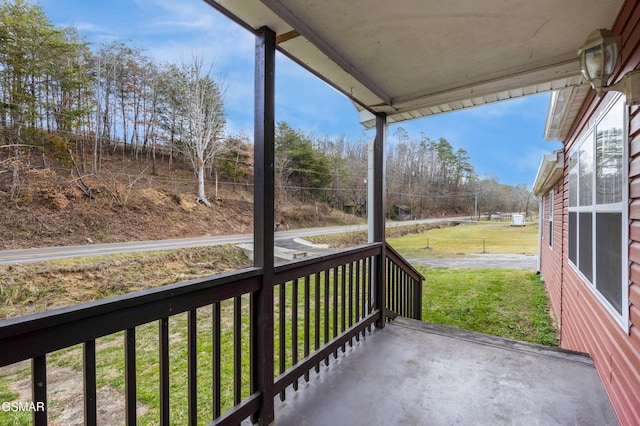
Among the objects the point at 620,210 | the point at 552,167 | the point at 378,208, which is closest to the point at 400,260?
the point at 378,208

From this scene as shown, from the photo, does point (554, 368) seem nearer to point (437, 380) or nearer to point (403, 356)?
point (437, 380)

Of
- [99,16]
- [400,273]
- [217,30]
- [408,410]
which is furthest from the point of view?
[400,273]

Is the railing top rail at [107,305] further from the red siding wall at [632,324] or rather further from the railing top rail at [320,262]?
the red siding wall at [632,324]

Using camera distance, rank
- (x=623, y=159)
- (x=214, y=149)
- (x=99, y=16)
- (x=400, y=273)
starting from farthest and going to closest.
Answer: (x=400, y=273) → (x=623, y=159) → (x=214, y=149) → (x=99, y=16)

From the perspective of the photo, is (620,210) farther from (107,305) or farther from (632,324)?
(107,305)

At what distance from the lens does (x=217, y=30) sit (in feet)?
5.13

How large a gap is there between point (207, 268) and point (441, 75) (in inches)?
94.1

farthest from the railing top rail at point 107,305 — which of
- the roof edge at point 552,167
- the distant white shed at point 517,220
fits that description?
the distant white shed at point 517,220

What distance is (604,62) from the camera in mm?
1565

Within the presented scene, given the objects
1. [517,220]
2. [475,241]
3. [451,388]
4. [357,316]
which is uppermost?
[517,220]

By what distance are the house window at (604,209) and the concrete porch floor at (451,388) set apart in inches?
26.0

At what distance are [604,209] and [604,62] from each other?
122 centimetres

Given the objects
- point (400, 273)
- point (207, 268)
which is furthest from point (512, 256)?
point (207, 268)

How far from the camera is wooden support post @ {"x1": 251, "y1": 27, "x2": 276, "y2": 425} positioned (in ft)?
5.72
